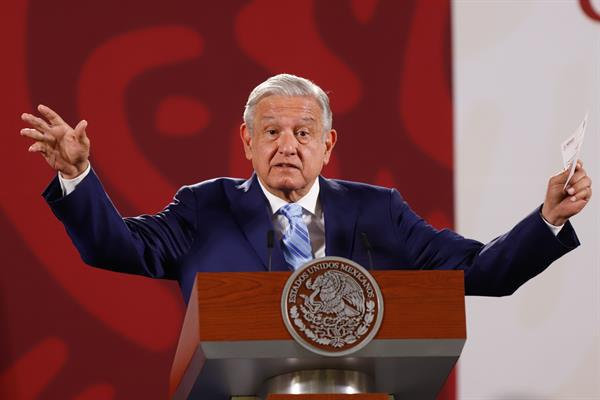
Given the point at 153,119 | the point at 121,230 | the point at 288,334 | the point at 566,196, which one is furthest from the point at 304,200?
the point at 153,119

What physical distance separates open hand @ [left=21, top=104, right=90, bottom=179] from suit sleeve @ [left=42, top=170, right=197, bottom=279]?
0.31ft

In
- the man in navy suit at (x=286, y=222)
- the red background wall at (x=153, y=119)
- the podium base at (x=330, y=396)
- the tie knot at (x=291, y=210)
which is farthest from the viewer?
the red background wall at (x=153, y=119)

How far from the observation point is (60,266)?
4277 millimetres

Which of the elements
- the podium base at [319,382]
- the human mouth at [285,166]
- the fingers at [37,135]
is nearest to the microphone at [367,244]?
the human mouth at [285,166]

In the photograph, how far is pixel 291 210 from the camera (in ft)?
10.5

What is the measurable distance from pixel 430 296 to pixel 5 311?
2.18 metres

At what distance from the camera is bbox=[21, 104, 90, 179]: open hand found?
105 inches

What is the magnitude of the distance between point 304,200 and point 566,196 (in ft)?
Answer: 2.31

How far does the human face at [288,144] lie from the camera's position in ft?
10.6

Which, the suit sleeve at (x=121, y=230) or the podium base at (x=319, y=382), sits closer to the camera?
the podium base at (x=319, y=382)

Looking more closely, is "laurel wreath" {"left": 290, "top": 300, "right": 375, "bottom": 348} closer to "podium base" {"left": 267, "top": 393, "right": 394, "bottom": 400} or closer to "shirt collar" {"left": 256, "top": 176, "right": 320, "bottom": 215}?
"podium base" {"left": 267, "top": 393, "right": 394, "bottom": 400}

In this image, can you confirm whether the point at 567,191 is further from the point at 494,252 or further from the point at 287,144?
the point at 287,144

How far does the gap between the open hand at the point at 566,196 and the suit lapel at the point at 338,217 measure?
0.48 m

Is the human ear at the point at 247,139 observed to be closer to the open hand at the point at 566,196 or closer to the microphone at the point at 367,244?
the microphone at the point at 367,244
